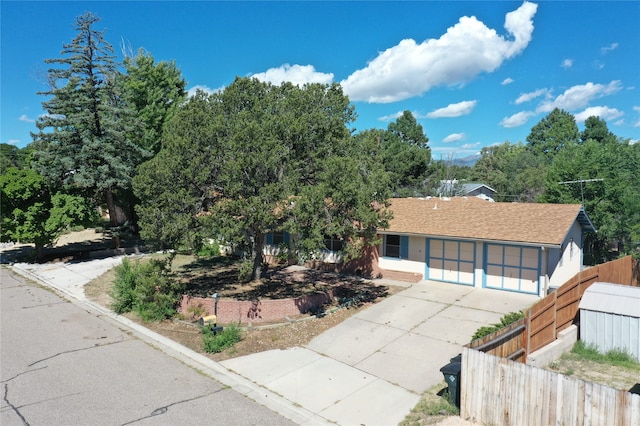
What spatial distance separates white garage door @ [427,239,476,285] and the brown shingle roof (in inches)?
33.8

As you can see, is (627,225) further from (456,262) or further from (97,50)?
(97,50)

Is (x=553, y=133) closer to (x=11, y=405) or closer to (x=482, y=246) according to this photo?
(x=482, y=246)

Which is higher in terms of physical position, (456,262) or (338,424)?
(456,262)

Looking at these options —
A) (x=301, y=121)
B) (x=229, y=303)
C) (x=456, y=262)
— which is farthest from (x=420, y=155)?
(x=229, y=303)

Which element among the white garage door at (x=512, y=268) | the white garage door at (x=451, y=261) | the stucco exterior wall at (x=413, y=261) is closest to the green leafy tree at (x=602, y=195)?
the white garage door at (x=512, y=268)

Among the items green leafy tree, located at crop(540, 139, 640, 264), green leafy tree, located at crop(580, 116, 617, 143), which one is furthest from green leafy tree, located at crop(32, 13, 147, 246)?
green leafy tree, located at crop(580, 116, 617, 143)

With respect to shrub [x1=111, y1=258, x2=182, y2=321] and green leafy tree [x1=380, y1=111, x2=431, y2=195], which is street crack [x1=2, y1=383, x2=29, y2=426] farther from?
green leafy tree [x1=380, y1=111, x2=431, y2=195]

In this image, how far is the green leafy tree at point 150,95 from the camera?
32.3 meters

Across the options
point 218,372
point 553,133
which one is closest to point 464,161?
point 553,133

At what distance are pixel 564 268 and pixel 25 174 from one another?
29.2 metres

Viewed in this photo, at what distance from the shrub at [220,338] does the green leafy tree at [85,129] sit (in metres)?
17.7

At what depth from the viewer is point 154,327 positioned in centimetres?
1415

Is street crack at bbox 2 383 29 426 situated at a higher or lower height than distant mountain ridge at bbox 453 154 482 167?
lower

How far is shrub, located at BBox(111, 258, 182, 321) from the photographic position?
14.8 metres
